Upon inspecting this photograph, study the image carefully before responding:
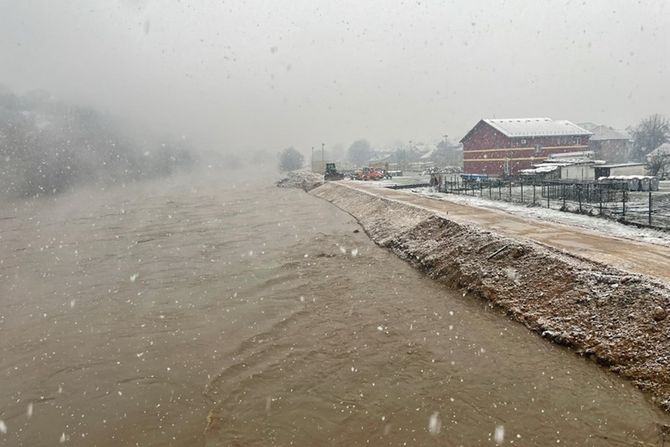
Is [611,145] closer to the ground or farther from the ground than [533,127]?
closer to the ground

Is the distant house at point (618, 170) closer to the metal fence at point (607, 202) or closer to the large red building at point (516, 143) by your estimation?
the metal fence at point (607, 202)

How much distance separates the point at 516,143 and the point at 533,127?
208 inches

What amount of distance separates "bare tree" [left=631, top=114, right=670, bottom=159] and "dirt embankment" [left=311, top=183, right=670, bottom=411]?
7987cm

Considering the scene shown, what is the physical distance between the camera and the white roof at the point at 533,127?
189ft

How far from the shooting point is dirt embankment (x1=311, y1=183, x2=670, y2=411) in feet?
27.4

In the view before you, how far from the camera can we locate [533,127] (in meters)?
59.6

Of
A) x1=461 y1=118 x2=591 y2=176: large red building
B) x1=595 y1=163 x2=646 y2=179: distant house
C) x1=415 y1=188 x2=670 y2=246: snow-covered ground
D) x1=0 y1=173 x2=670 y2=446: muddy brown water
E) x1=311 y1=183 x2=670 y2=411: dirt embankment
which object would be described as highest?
x1=461 y1=118 x2=591 y2=176: large red building

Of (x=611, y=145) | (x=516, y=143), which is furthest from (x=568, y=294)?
(x=611, y=145)

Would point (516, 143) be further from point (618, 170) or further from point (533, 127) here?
point (618, 170)

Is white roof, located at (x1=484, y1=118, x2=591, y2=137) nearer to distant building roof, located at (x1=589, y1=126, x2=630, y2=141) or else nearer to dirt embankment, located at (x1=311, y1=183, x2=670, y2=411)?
distant building roof, located at (x1=589, y1=126, x2=630, y2=141)

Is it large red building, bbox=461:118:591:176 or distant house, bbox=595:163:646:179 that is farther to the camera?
large red building, bbox=461:118:591:176

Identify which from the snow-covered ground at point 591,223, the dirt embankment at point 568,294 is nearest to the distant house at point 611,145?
the snow-covered ground at point 591,223

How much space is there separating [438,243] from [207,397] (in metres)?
12.6

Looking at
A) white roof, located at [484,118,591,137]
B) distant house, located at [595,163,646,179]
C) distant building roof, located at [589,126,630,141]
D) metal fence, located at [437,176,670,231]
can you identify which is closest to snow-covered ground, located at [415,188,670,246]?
metal fence, located at [437,176,670,231]
